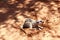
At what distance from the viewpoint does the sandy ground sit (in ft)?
12.5

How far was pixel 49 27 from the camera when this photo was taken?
155 inches

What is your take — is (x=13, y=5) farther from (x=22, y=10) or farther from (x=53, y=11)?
(x=53, y=11)

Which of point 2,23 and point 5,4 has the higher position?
point 5,4

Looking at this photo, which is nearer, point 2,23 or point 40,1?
point 2,23

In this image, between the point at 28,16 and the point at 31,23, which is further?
the point at 28,16

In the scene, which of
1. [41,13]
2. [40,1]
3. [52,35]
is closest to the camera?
[52,35]

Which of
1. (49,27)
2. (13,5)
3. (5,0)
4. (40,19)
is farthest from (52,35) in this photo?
(5,0)

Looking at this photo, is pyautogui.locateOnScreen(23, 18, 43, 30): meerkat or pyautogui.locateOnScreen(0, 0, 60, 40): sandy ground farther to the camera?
pyautogui.locateOnScreen(23, 18, 43, 30): meerkat

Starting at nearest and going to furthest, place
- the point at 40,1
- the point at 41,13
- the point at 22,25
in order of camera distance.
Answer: the point at 22,25 → the point at 41,13 → the point at 40,1

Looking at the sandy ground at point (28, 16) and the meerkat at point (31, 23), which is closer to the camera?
the sandy ground at point (28, 16)

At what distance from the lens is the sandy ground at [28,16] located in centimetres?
381

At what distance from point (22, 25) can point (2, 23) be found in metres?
0.55

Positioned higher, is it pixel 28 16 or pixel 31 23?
pixel 28 16

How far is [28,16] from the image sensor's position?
14.3ft
